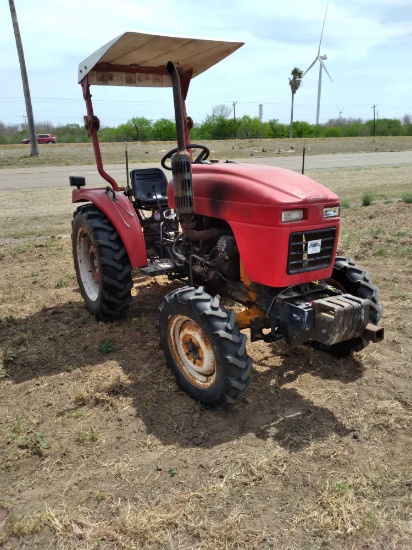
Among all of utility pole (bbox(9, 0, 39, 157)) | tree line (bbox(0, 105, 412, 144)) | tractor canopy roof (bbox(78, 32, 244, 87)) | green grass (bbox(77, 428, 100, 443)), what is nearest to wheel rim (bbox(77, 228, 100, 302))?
tractor canopy roof (bbox(78, 32, 244, 87))

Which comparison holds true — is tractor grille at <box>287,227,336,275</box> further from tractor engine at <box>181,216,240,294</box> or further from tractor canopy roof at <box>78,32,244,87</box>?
tractor canopy roof at <box>78,32,244,87</box>

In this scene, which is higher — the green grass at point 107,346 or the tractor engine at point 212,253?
the tractor engine at point 212,253

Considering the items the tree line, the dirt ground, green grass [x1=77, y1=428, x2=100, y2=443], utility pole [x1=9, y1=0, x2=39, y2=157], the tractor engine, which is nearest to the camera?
the dirt ground

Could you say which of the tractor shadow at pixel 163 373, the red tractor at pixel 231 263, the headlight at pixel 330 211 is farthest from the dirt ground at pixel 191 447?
the headlight at pixel 330 211

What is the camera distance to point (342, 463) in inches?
112

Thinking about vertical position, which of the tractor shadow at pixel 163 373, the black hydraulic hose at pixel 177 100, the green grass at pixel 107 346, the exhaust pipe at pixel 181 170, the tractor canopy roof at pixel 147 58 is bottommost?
the tractor shadow at pixel 163 373

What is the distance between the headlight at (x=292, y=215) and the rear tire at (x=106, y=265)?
1.85 meters

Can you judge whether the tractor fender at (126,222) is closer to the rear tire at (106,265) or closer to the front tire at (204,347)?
the rear tire at (106,265)

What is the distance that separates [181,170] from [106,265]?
135 cm

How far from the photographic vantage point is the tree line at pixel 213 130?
4506 cm

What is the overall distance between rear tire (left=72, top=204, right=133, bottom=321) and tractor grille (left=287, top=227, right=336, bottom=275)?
181 cm

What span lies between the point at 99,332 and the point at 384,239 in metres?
4.72

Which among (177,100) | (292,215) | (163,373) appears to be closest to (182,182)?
(177,100)

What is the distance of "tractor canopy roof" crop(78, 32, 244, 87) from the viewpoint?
4.21 m
